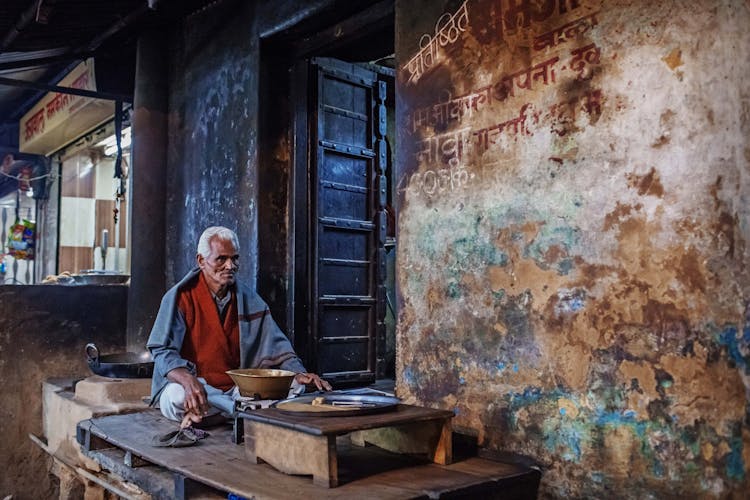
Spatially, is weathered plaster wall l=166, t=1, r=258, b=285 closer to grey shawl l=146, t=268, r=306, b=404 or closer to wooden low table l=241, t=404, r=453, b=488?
grey shawl l=146, t=268, r=306, b=404

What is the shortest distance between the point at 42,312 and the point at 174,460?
4.24m

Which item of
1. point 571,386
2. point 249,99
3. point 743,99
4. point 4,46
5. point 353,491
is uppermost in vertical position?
point 4,46

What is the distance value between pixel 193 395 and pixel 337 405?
0.96m

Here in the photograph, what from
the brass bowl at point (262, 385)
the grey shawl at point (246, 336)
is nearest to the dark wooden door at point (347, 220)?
the grey shawl at point (246, 336)

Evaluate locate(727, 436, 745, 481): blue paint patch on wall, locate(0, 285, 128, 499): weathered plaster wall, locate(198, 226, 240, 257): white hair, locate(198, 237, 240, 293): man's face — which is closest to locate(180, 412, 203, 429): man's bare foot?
locate(198, 237, 240, 293): man's face

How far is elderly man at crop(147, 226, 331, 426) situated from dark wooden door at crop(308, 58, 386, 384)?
1196 millimetres

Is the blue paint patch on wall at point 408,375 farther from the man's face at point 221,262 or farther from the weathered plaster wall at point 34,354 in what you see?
the weathered plaster wall at point 34,354

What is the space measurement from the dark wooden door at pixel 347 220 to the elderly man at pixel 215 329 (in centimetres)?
120

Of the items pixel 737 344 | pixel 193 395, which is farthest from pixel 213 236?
pixel 737 344

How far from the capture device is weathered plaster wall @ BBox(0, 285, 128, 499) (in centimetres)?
659

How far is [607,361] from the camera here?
3.11 metres

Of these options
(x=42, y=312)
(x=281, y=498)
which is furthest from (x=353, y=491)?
(x=42, y=312)

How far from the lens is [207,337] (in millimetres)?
4582

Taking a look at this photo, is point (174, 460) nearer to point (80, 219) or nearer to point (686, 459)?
point (686, 459)
